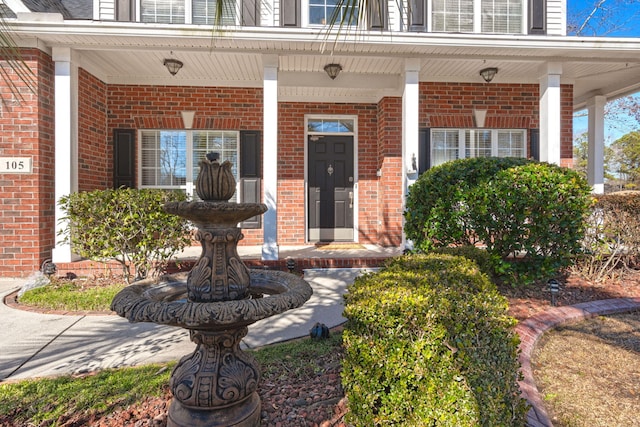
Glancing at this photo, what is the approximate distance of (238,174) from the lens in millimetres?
7320

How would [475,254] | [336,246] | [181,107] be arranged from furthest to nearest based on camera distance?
1. [336,246]
2. [181,107]
3. [475,254]

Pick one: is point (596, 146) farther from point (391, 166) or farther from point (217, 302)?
point (217, 302)

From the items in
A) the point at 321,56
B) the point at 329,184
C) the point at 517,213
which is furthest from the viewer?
the point at 329,184

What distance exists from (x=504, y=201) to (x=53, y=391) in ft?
14.1

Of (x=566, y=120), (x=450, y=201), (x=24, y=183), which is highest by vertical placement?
(x=566, y=120)

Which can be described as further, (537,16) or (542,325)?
(537,16)

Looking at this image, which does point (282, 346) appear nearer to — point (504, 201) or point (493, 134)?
point (504, 201)

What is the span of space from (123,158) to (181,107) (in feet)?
4.78

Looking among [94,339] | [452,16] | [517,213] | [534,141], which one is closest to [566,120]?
[534,141]

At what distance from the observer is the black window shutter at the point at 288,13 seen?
609cm

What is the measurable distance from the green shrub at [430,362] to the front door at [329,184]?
5.87m

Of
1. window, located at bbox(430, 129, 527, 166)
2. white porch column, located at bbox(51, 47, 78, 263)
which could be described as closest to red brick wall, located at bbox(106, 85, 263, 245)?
white porch column, located at bbox(51, 47, 78, 263)

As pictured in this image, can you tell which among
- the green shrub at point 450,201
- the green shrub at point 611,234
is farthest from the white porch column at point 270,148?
the green shrub at point 611,234

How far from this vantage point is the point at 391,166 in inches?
287
